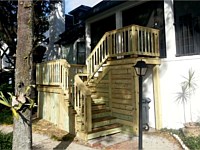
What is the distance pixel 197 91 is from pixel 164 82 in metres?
1.32

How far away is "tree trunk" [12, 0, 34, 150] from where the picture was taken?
400cm

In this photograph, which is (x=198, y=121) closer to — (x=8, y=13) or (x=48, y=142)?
(x=48, y=142)

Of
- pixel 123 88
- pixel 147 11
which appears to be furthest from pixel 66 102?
pixel 147 11

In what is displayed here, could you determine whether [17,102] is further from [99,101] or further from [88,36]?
[88,36]

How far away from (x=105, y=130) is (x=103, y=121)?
0.42 meters

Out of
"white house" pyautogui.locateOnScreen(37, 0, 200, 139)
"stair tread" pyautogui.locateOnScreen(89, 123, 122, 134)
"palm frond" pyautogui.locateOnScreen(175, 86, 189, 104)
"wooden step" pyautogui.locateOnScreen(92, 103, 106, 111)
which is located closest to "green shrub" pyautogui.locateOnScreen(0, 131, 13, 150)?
"white house" pyautogui.locateOnScreen(37, 0, 200, 139)

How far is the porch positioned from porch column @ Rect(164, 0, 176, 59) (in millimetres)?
436

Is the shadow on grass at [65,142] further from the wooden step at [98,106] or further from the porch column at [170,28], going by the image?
the porch column at [170,28]

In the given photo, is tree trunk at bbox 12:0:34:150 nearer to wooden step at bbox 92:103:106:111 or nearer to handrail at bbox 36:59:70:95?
handrail at bbox 36:59:70:95

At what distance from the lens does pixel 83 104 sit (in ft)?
24.0

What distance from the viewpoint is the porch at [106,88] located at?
7.51m

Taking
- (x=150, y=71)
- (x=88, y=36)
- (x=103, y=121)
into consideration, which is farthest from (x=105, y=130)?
(x=88, y=36)

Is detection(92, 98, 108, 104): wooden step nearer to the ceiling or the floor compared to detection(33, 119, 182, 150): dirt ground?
nearer to the ceiling

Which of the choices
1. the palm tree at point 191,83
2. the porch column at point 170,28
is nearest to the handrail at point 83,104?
the palm tree at point 191,83
